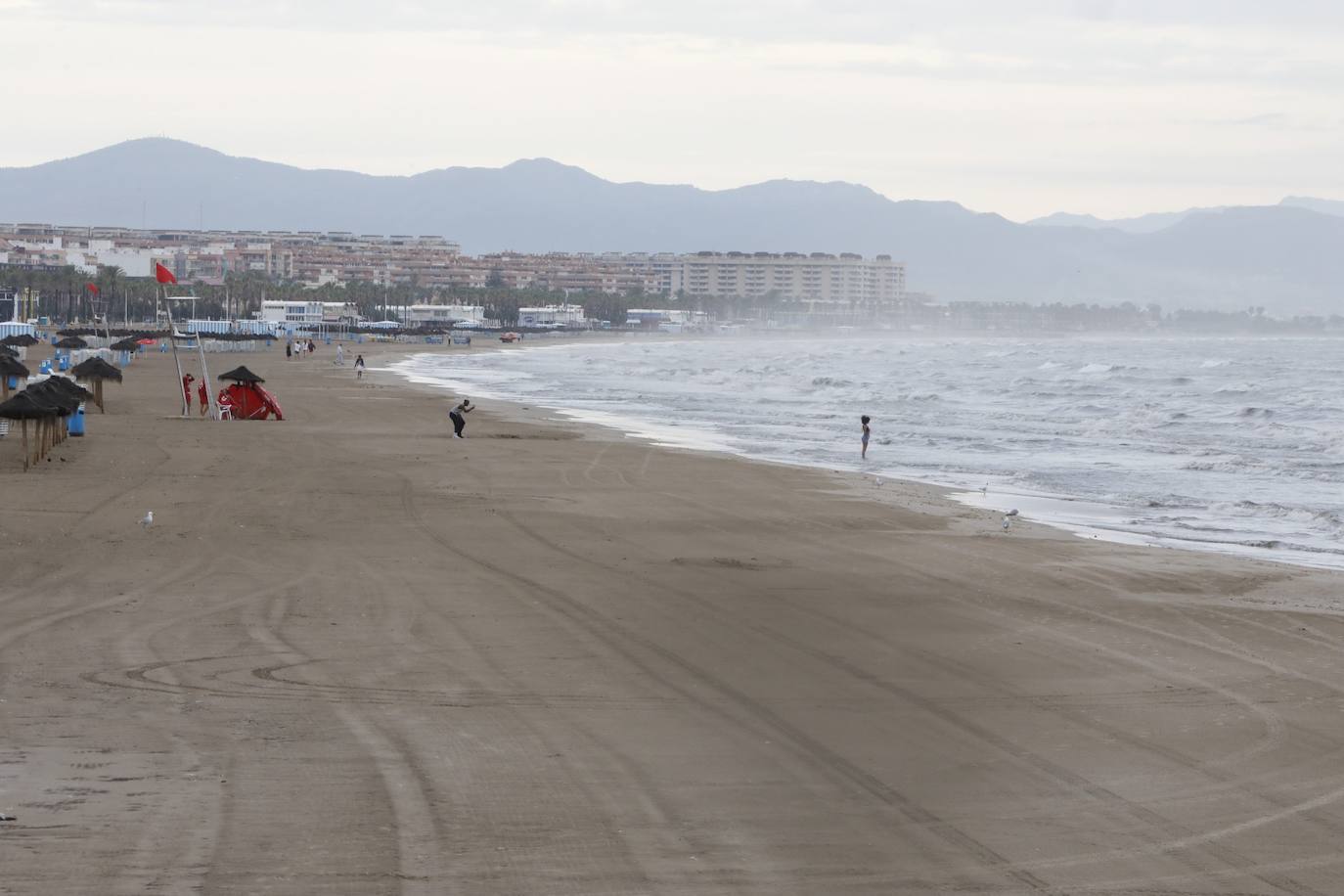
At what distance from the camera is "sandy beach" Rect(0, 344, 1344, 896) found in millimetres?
7410

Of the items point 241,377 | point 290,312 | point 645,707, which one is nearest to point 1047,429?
point 241,377

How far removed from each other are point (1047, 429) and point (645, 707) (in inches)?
1239

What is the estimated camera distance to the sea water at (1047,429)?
22.7 m

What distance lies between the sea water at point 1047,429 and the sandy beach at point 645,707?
130 inches

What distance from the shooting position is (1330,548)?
63.1 feet

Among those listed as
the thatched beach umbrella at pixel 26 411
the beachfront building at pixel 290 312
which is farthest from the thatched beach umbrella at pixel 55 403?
the beachfront building at pixel 290 312

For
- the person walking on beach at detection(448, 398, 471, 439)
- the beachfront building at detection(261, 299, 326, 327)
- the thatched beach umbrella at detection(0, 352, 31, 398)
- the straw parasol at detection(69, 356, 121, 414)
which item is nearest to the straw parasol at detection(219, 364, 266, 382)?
the straw parasol at detection(69, 356, 121, 414)

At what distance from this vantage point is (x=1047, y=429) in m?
40.2

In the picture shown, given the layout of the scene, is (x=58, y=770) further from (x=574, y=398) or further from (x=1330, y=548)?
(x=574, y=398)

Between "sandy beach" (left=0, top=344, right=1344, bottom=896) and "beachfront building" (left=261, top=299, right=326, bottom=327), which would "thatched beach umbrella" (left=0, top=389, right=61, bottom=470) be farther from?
"beachfront building" (left=261, top=299, right=326, bottom=327)

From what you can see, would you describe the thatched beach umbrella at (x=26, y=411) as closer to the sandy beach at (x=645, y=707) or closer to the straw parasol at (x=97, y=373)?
the sandy beach at (x=645, y=707)

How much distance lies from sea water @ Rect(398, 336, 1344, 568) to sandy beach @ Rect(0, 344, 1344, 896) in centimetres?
330

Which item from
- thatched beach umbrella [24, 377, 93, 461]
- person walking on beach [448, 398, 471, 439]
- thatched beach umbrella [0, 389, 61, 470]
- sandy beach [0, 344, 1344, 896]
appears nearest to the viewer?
sandy beach [0, 344, 1344, 896]

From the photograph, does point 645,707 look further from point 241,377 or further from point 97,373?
point 97,373
